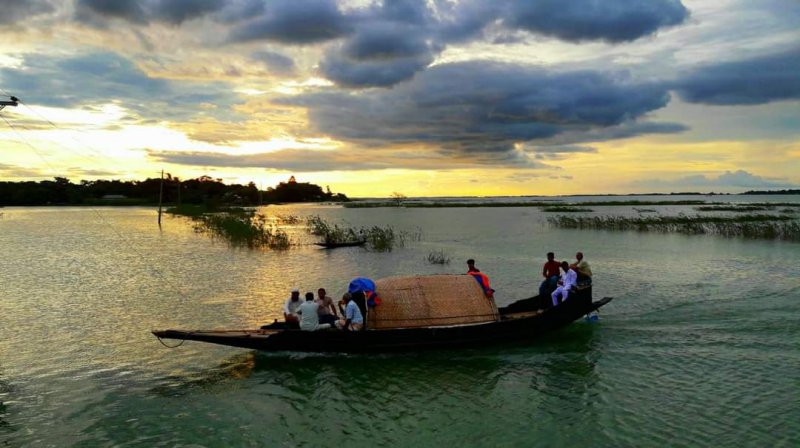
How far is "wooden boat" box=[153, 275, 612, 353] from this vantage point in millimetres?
12242

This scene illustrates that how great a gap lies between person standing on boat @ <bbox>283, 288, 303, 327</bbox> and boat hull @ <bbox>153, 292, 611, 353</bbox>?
372 millimetres

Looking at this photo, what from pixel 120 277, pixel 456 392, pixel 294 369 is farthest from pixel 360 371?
pixel 120 277

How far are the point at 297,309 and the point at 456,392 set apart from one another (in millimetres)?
4546

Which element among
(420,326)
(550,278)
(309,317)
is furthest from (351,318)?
(550,278)

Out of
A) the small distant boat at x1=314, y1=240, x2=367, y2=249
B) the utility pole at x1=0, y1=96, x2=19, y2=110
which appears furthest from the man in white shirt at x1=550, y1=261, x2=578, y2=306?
the small distant boat at x1=314, y1=240, x2=367, y2=249

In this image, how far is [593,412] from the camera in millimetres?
10094

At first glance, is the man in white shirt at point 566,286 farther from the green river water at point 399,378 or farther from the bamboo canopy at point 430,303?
the bamboo canopy at point 430,303

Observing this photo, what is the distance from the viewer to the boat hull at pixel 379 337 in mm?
11797

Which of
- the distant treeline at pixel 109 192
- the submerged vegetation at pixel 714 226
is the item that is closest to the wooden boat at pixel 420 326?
the submerged vegetation at pixel 714 226

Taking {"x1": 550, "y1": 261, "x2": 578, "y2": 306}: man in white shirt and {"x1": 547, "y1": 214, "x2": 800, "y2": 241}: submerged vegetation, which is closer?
{"x1": 550, "y1": 261, "x2": 578, "y2": 306}: man in white shirt

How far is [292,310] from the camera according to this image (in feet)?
44.8

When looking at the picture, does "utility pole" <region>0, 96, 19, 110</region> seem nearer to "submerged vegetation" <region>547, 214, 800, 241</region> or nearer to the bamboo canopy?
the bamboo canopy

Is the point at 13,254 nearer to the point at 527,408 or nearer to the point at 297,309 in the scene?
the point at 297,309

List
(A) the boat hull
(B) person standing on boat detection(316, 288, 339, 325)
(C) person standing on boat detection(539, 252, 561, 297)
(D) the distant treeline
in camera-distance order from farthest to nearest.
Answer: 1. (D) the distant treeline
2. (C) person standing on boat detection(539, 252, 561, 297)
3. (B) person standing on boat detection(316, 288, 339, 325)
4. (A) the boat hull
